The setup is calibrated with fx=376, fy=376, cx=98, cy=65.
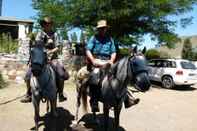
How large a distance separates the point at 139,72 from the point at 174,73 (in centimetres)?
1378

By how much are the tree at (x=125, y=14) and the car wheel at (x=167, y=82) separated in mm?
1888

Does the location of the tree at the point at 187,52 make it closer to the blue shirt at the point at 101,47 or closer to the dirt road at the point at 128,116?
the dirt road at the point at 128,116

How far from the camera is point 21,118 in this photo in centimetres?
1047

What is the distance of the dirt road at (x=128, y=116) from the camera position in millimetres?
9656

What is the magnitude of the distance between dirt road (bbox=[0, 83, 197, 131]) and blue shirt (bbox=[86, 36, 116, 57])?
2023 millimetres

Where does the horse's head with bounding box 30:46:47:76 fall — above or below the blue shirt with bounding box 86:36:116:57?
below

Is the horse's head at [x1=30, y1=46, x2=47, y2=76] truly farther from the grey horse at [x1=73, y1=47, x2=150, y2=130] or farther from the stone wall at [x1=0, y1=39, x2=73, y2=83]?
the stone wall at [x1=0, y1=39, x2=73, y2=83]

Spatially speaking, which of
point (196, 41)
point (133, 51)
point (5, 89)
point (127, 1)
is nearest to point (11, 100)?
point (5, 89)

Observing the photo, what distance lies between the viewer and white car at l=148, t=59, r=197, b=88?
20.6 metres

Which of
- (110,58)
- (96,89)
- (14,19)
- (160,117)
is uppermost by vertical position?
(14,19)

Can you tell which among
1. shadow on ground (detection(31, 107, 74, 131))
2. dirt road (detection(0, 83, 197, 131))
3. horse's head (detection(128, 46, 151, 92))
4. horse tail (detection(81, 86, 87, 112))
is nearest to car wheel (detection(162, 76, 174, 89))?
dirt road (detection(0, 83, 197, 131))

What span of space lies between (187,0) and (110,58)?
1322 centimetres

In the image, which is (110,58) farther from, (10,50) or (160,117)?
(10,50)

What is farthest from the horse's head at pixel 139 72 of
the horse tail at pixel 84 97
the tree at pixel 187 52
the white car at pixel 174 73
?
the tree at pixel 187 52
